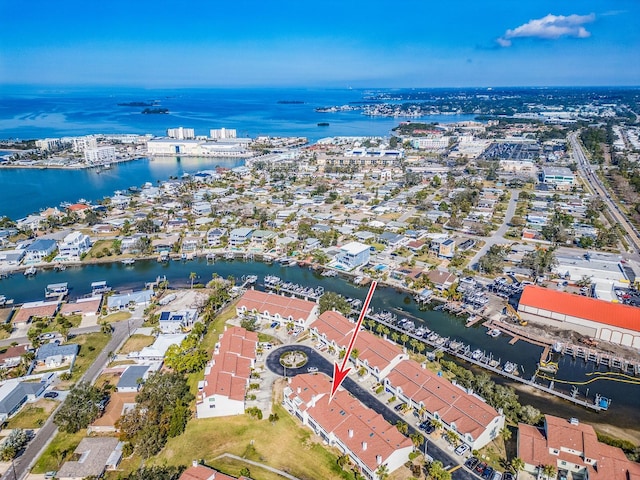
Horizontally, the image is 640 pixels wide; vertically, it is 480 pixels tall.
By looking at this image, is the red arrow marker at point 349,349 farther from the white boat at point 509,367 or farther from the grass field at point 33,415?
the white boat at point 509,367

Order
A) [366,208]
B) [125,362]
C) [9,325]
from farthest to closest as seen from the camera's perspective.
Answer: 1. [366,208]
2. [9,325]
3. [125,362]

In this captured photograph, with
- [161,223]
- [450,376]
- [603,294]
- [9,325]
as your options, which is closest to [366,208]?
[161,223]

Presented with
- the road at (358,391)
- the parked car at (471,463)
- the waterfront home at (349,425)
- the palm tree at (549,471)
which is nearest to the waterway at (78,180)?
the road at (358,391)

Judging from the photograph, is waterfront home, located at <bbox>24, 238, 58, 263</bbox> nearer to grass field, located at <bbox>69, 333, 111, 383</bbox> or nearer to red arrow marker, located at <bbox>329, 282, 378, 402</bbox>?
grass field, located at <bbox>69, 333, 111, 383</bbox>

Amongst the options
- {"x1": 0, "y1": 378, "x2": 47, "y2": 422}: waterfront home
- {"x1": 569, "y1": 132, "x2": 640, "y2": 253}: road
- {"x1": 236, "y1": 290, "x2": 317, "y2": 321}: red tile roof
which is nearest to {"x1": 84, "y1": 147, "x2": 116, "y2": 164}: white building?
{"x1": 236, "y1": 290, "x2": 317, "y2": 321}: red tile roof

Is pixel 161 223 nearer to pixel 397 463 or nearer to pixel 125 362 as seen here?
pixel 125 362
